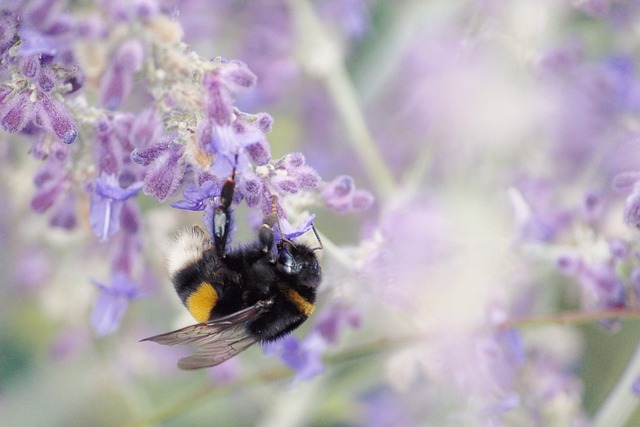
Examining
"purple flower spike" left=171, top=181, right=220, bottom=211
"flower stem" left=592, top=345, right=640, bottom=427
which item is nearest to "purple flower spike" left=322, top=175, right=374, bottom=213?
"purple flower spike" left=171, top=181, right=220, bottom=211

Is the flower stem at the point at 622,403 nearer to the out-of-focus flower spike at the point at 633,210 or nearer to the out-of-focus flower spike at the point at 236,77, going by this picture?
the out-of-focus flower spike at the point at 633,210

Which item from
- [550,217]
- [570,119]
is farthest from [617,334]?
[550,217]

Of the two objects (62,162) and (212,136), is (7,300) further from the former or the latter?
(212,136)

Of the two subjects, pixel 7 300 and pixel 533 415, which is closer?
pixel 533 415

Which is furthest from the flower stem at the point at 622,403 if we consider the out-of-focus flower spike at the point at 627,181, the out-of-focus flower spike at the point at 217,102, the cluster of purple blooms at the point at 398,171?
the out-of-focus flower spike at the point at 217,102

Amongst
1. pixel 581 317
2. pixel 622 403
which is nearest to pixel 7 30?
pixel 581 317
